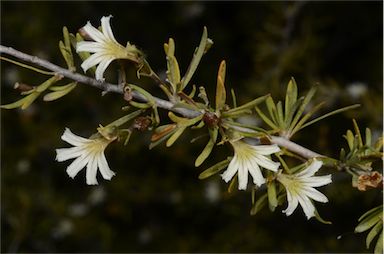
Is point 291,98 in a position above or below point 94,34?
below

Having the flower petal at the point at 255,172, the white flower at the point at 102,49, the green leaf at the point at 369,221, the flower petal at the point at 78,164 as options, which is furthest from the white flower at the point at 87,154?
the green leaf at the point at 369,221

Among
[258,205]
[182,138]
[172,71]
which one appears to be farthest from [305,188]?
[182,138]

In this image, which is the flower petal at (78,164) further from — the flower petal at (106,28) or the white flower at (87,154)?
the flower petal at (106,28)

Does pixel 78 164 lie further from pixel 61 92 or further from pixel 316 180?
pixel 316 180

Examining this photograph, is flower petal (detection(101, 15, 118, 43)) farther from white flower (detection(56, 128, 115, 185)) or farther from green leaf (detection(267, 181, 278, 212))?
green leaf (detection(267, 181, 278, 212))

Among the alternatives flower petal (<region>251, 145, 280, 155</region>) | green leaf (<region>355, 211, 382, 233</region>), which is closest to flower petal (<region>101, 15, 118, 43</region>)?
flower petal (<region>251, 145, 280, 155</region>)

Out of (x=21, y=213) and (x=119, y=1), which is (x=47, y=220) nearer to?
(x=21, y=213)
